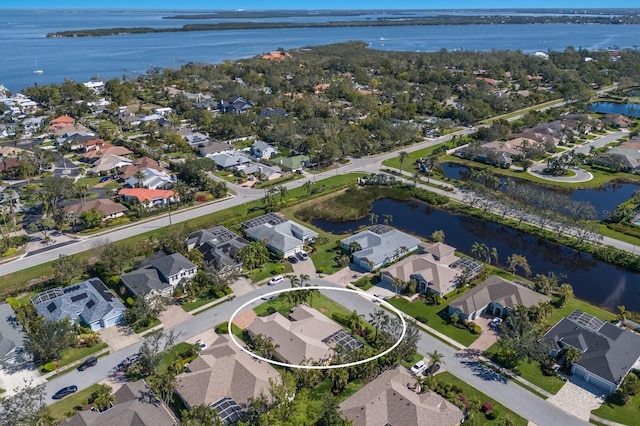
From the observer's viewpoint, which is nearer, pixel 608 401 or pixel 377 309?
pixel 608 401

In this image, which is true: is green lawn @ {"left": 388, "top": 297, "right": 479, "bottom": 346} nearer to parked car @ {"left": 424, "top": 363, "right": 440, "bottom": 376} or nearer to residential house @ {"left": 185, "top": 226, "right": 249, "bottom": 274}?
parked car @ {"left": 424, "top": 363, "right": 440, "bottom": 376}

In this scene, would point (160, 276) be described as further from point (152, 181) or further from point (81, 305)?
point (152, 181)

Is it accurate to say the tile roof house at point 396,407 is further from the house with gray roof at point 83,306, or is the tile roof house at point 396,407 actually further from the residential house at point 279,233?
the house with gray roof at point 83,306

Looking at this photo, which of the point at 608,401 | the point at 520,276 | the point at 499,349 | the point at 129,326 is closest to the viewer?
the point at 608,401

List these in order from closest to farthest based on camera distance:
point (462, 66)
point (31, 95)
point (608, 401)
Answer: point (608, 401) < point (31, 95) < point (462, 66)

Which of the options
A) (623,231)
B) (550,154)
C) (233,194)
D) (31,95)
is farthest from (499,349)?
(31,95)

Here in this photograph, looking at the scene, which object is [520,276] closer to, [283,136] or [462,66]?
[283,136]
